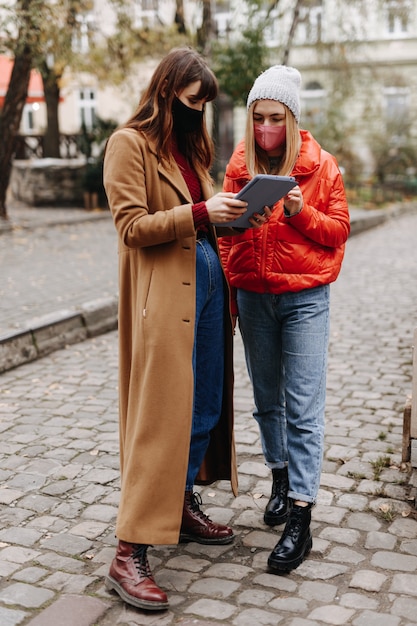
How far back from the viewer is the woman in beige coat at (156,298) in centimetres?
294

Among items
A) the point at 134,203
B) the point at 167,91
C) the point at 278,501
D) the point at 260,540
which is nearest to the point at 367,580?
the point at 260,540

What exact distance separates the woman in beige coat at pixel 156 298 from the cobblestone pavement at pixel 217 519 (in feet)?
0.83

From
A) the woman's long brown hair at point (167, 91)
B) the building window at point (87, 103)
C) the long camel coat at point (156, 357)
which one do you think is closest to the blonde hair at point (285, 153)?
the woman's long brown hair at point (167, 91)

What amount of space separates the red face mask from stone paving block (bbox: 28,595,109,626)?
1885mm

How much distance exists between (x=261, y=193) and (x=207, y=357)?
766 millimetres

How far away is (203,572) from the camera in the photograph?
10.8 feet

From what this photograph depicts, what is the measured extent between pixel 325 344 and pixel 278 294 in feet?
1.00

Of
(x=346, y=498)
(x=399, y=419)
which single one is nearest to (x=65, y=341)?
(x=399, y=419)

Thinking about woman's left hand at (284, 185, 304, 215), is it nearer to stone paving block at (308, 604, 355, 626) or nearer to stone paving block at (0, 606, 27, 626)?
stone paving block at (308, 604, 355, 626)

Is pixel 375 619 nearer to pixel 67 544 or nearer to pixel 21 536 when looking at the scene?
pixel 67 544

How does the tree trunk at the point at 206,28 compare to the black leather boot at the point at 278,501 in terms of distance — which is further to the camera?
the tree trunk at the point at 206,28

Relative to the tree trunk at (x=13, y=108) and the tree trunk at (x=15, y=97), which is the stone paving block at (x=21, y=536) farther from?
the tree trunk at (x=13, y=108)

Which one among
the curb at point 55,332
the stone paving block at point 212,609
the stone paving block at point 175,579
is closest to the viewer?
the stone paving block at point 212,609

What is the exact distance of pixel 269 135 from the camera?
126 inches
